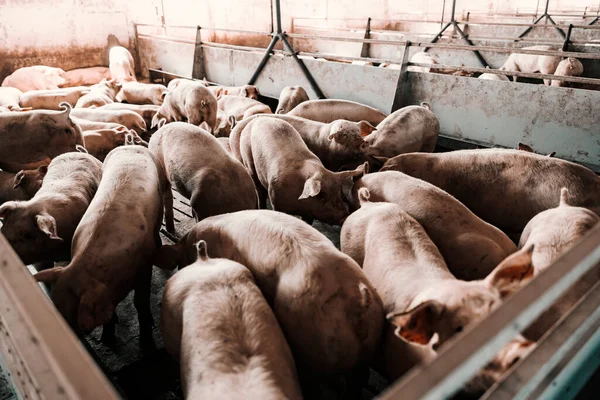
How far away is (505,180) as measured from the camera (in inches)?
144

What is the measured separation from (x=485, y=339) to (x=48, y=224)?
2.75 m

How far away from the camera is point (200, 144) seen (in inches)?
157

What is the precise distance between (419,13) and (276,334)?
1903cm

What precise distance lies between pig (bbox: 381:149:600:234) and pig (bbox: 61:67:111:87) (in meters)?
9.45

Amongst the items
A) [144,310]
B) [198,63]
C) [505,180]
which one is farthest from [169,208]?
[198,63]

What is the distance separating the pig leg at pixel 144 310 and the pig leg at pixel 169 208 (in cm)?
132

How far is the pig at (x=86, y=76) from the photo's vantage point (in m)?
10.9

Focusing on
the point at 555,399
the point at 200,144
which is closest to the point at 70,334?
the point at 555,399

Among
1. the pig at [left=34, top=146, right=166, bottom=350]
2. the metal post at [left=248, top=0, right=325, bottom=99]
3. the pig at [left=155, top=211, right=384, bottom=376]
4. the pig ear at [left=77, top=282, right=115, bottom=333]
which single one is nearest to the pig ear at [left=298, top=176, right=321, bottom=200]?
the pig at [left=155, top=211, right=384, bottom=376]

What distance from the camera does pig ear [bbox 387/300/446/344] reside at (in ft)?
5.01

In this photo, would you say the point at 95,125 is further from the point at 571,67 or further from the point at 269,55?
the point at 571,67

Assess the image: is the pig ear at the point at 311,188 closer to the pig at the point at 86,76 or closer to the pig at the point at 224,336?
the pig at the point at 224,336

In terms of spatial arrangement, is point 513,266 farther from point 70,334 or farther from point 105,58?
point 105,58

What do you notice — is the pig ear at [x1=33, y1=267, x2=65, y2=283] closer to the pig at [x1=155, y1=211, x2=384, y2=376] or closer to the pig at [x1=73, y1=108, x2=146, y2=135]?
the pig at [x1=155, y1=211, x2=384, y2=376]
